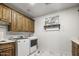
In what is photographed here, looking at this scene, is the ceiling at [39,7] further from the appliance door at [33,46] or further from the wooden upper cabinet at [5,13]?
the appliance door at [33,46]

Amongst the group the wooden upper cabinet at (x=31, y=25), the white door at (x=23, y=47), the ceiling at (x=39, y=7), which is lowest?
the white door at (x=23, y=47)

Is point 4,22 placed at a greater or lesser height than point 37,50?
greater

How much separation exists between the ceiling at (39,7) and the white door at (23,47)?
1.60 ft

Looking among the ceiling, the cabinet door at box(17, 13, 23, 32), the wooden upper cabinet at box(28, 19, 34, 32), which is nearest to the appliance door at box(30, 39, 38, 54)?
the wooden upper cabinet at box(28, 19, 34, 32)

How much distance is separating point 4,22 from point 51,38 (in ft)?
2.94

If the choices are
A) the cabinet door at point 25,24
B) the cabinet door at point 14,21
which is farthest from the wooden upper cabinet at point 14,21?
the cabinet door at point 25,24

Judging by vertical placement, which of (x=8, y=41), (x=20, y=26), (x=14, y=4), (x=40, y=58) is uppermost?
(x=14, y=4)

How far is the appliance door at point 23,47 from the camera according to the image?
1657mm

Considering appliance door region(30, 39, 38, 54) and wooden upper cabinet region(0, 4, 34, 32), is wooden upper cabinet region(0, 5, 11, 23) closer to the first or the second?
wooden upper cabinet region(0, 4, 34, 32)

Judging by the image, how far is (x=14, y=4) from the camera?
1.63 metres

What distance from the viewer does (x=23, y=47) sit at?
1722 millimetres

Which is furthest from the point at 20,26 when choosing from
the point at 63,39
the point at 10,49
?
the point at 63,39

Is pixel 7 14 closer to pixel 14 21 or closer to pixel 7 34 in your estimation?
pixel 14 21

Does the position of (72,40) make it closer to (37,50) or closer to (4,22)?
(37,50)
